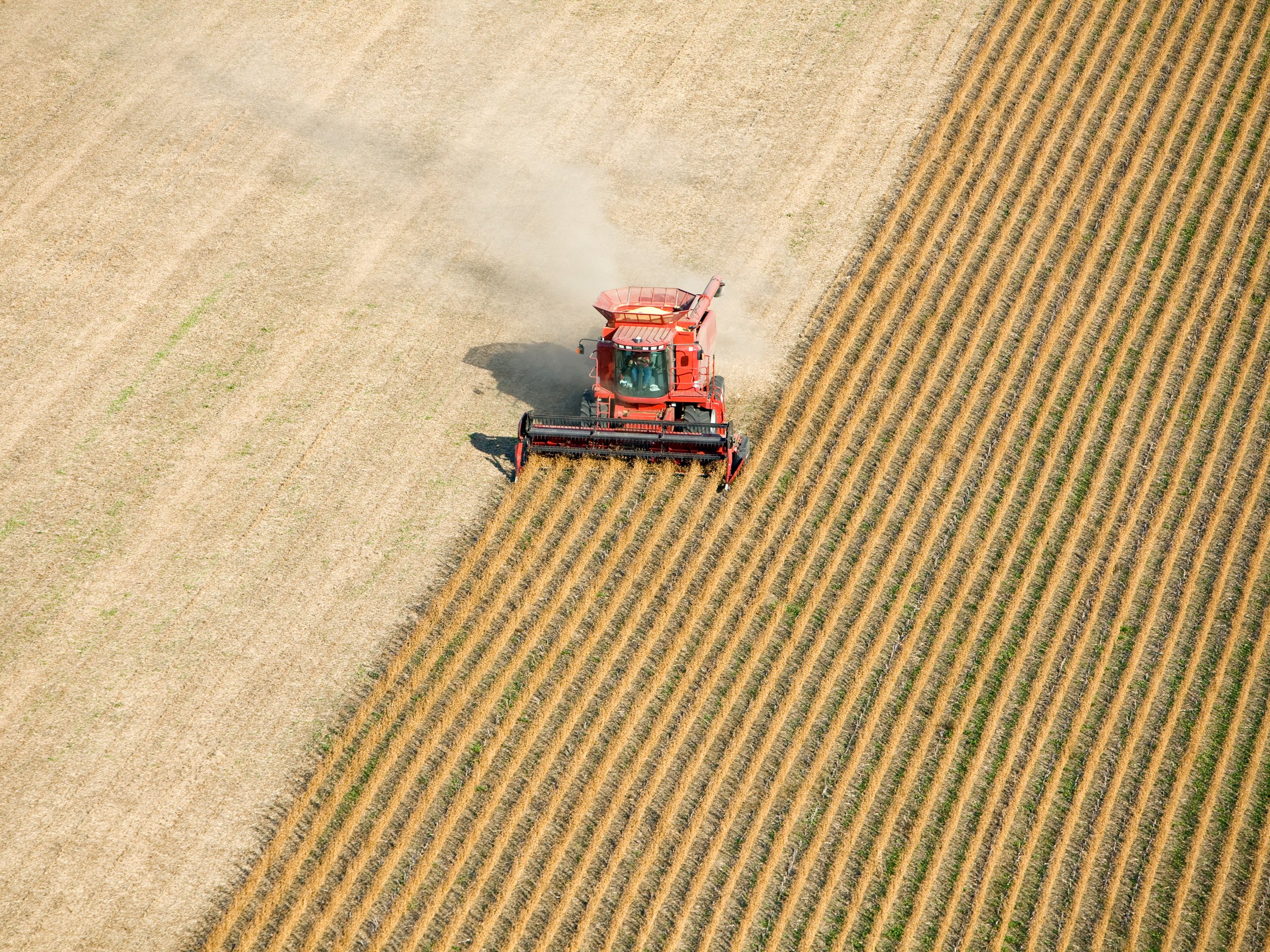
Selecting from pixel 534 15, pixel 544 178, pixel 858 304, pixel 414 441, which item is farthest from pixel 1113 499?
pixel 534 15

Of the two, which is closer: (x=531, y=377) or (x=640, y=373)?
(x=640, y=373)

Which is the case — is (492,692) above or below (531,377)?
below

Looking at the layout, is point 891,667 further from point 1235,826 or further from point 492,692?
point 492,692

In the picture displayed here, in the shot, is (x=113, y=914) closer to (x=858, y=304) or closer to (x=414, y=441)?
(x=414, y=441)

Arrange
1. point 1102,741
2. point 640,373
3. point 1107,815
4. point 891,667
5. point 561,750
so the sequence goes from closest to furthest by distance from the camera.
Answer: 1. point 1107,815
2. point 561,750
3. point 1102,741
4. point 891,667
5. point 640,373

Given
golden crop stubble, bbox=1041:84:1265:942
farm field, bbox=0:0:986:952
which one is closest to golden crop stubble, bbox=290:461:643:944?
farm field, bbox=0:0:986:952

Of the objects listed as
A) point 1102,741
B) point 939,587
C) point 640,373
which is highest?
point 640,373

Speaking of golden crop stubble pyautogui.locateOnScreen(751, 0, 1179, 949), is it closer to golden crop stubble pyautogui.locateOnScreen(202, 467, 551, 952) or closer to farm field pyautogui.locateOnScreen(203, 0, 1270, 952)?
farm field pyautogui.locateOnScreen(203, 0, 1270, 952)

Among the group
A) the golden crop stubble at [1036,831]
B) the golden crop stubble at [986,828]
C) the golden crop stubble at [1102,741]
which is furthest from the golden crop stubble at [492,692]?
the golden crop stubble at [1102,741]

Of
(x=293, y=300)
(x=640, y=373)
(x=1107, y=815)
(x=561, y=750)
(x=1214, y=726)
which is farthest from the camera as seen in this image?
(x=293, y=300)

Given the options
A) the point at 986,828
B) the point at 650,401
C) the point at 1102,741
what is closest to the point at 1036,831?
the point at 986,828
